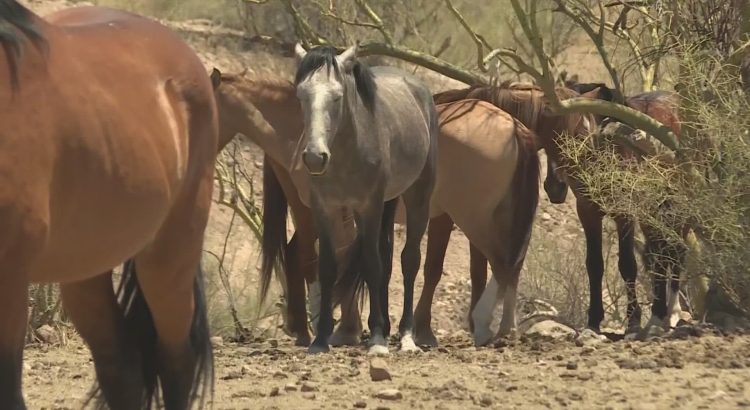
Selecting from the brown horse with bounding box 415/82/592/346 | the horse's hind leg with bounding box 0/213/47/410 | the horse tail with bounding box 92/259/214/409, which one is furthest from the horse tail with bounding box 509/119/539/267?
the horse's hind leg with bounding box 0/213/47/410

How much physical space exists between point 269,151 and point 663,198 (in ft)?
9.21

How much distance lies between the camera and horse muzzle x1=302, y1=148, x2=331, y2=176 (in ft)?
27.7

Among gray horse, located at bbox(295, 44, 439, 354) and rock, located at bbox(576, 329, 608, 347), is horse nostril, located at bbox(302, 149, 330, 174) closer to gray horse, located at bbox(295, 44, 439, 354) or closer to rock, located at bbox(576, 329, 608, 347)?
gray horse, located at bbox(295, 44, 439, 354)

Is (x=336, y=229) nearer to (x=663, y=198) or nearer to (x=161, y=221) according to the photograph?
(x=663, y=198)

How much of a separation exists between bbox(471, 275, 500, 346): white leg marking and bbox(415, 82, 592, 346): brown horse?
16.6 inches

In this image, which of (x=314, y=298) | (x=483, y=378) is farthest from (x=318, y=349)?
(x=483, y=378)

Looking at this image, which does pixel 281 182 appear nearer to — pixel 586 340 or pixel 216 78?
pixel 216 78

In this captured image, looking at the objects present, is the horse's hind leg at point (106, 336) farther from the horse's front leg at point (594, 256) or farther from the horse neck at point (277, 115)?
the horse's front leg at point (594, 256)

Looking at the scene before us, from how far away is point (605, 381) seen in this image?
645 centimetres

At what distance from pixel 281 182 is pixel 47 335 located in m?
2.08

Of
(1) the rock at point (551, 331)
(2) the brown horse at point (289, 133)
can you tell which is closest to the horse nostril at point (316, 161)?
(2) the brown horse at point (289, 133)

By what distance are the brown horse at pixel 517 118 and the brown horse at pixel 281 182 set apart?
2.99 feet

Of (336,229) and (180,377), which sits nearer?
(180,377)

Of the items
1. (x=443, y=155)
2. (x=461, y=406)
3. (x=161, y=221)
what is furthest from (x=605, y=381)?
(x=443, y=155)
